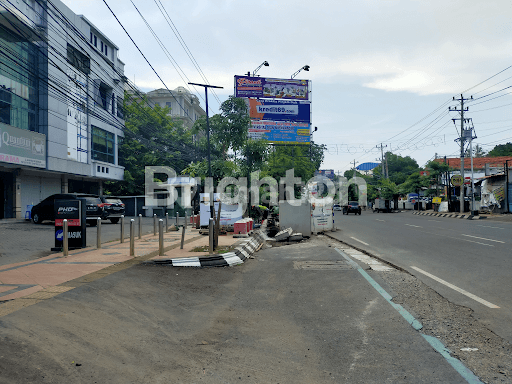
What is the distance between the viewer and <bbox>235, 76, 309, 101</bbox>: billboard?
111ft

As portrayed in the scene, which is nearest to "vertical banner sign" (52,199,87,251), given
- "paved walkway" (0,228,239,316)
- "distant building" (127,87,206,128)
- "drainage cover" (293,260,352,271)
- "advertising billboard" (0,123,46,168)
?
"paved walkway" (0,228,239,316)

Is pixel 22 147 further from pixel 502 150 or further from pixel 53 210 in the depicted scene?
pixel 502 150

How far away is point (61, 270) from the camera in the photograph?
866 cm

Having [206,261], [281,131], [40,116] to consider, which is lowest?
[206,261]

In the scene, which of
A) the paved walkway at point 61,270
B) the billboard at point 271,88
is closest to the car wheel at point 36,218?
the paved walkway at point 61,270

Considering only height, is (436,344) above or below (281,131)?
below

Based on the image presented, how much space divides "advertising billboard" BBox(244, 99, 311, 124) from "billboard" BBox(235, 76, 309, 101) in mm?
488

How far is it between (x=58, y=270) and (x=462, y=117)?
43627 millimetres

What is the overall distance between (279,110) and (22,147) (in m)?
19.5

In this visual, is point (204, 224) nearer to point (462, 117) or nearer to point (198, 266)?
point (198, 266)

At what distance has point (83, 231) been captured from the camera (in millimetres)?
12328

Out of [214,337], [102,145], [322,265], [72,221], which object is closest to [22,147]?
[102,145]

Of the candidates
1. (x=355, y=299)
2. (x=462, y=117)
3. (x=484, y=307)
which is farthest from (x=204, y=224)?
(x=462, y=117)

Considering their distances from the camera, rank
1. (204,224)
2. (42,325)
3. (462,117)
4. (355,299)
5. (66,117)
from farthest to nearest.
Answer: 1. (462,117)
2. (66,117)
3. (204,224)
4. (355,299)
5. (42,325)
